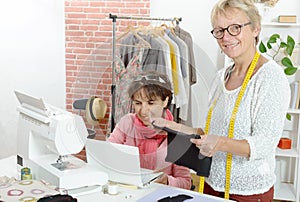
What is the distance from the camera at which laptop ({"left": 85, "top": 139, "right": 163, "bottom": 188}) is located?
179 cm

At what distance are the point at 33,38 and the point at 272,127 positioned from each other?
3238 mm

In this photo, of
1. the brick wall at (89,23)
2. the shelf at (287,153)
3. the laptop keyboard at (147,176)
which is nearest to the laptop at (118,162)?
the laptop keyboard at (147,176)

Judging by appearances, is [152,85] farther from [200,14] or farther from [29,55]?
[29,55]

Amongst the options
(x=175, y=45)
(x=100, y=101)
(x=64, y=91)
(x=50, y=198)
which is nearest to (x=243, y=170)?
(x=100, y=101)

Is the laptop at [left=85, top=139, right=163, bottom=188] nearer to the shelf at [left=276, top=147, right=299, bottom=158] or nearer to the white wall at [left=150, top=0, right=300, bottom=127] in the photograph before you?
the shelf at [left=276, top=147, right=299, bottom=158]

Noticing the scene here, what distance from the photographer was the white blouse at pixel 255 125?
1668 mm

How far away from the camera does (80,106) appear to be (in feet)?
6.03

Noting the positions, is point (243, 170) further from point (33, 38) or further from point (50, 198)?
point (33, 38)

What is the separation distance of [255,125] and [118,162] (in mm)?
563

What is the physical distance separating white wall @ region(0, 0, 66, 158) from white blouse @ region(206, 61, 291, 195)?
9.46 ft

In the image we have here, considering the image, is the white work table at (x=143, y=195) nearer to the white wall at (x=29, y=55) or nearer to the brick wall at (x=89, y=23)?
the brick wall at (x=89, y=23)

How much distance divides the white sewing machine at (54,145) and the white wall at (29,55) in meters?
2.44

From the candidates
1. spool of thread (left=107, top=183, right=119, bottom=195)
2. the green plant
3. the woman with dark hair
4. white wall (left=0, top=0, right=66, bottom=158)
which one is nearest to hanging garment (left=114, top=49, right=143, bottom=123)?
the woman with dark hair

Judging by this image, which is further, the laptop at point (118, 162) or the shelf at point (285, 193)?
the shelf at point (285, 193)
